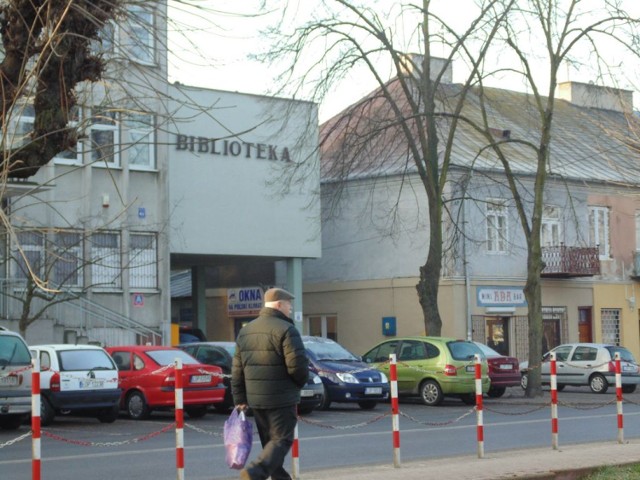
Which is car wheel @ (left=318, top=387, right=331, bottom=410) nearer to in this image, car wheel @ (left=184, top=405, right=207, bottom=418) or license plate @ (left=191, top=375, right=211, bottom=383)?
car wheel @ (left=184, top=405, right=207, bottom=418)

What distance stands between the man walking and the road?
12.3 ft

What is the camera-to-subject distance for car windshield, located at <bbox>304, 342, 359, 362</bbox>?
1087 inches

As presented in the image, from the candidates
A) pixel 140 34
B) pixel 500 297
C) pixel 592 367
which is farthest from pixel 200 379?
pixel 500 297

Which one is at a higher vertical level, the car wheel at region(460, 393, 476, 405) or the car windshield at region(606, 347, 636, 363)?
the car windshield at region(606, 347, 636, 363)

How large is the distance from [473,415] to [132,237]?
45.4ft

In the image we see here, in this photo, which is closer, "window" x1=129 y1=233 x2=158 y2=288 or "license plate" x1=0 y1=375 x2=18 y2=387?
"license plate" x1=0 y1=375 x2=18 y2=387

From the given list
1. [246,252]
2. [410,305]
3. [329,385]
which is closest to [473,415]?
[329,385]

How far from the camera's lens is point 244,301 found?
4309 cm

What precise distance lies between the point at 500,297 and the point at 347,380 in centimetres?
1794

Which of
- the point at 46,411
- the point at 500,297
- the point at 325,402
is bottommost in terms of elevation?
the point at 325,402

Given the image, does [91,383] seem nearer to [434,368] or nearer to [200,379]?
[200,379]

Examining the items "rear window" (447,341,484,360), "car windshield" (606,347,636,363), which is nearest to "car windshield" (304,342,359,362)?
"rear window" (447,341,484,360)

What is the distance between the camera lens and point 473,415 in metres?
25.4

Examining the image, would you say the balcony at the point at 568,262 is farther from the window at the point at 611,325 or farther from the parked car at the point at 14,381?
the parked car at the point at 14,381
